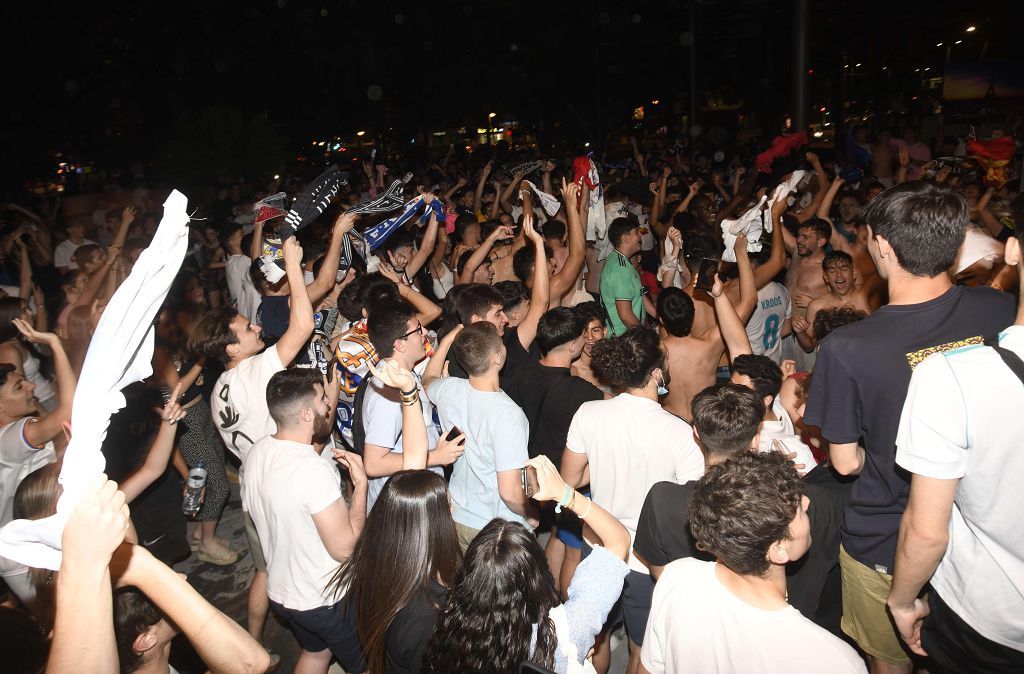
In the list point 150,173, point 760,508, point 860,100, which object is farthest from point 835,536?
point 860,100

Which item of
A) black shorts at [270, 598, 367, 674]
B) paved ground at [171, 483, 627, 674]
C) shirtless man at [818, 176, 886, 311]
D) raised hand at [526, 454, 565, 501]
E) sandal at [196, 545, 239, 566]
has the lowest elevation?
paved ground at [171, 483, 627, 674]

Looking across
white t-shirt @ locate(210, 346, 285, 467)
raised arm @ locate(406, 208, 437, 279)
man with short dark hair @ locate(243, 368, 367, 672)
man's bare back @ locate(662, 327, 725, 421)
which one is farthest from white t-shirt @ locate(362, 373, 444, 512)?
raised arm @ locate(406, 208, 437, 279)

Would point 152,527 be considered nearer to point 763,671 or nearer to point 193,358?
point 193,358

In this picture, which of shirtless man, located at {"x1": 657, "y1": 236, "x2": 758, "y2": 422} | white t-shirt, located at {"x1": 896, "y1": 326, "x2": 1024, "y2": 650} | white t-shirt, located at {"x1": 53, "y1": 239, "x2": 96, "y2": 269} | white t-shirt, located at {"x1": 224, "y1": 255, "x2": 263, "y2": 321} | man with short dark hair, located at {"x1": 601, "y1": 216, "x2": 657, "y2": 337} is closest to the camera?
white t-shirt, located at {"x1": 896, "y1": 326, "x2": 1024, "y2": 650}

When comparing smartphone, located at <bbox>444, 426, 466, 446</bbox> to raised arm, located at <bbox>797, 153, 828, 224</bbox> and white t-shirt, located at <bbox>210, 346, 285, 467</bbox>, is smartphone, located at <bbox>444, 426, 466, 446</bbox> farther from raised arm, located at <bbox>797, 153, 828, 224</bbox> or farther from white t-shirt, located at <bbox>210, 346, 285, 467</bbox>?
raised arm, located at <bbox>797, 153, 828, 224</bbox>

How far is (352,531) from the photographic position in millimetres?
3086

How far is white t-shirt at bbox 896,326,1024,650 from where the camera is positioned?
2006mm

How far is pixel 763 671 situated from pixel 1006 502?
97cm

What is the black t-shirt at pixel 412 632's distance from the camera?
229 cm

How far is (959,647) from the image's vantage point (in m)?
2.32

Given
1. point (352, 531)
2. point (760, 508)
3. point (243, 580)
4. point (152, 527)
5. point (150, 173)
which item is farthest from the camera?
point (150, 173)

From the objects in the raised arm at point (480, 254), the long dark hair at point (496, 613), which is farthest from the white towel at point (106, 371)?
the raised arm at point (480, 254)

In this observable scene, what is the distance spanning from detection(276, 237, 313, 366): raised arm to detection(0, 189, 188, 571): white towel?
Answer: 2265mm

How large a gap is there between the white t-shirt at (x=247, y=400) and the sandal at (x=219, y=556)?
59.0 inches
